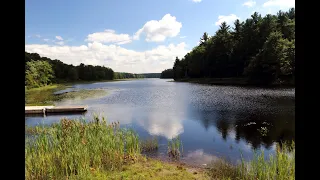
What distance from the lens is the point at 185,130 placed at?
16562 millimetres

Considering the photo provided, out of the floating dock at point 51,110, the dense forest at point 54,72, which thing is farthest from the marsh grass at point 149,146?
the dense forest at point 54,72

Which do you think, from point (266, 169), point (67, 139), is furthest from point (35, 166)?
point (266, 169)

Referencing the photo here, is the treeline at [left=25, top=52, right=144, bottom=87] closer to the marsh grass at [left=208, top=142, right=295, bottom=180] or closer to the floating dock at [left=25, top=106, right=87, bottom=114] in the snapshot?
the floating dock at [left=25, top=106, right=87, bottom=114]

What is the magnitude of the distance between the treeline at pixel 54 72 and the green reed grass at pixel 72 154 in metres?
46.4

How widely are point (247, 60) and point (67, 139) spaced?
191 ft

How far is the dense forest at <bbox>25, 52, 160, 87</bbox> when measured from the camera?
55.4 meters

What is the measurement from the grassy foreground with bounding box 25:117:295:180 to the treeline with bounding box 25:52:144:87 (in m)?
46.9

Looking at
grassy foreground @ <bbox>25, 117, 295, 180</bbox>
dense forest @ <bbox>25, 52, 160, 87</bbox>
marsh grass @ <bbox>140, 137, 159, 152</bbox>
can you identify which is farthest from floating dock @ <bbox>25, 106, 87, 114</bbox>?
dense forest @ <bbox>25, 52, 160, 87</bbox>

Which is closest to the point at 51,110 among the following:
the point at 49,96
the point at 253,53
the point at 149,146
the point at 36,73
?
the point at 149,146

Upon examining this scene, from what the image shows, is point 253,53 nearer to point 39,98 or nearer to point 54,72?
point 39,98

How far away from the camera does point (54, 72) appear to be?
92.3 meters

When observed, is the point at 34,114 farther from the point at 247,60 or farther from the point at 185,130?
the point at 247,60

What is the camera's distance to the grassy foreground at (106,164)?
731cm

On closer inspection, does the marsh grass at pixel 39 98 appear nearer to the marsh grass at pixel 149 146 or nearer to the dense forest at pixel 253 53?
the marsh grass at pixel 149 146
